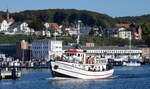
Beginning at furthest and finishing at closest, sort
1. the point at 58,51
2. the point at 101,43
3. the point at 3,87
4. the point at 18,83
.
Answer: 1. the point at 101,43
2. the point at 58,51
3. the point at 18,83
4. the point at 3,87

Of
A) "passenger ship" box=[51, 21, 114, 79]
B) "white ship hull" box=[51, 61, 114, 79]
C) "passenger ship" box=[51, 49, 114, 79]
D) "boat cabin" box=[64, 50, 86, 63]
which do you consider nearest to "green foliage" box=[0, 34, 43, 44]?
"passenger ship" box=[51, 21, 114, 79]

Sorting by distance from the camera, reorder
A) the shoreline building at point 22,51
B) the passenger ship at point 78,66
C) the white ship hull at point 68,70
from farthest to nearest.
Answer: the shoreline building at point 22,51 → the passenger ship at point 78,66 → the white ship hull at point 68,70

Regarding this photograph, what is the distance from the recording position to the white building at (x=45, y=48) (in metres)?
152

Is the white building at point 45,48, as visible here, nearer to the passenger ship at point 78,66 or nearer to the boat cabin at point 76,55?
the passenger ship at point 78,66

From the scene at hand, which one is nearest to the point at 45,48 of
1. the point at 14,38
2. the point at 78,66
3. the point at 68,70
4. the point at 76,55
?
the point at 14,38

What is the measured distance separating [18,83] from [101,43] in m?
121

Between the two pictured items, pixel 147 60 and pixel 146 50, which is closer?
pixel 147 60

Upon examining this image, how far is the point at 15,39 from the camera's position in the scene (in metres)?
184

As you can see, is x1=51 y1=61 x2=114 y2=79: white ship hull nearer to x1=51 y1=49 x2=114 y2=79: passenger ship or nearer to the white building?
x1=51 y1=49 x2=114 y2=79: passenger ship

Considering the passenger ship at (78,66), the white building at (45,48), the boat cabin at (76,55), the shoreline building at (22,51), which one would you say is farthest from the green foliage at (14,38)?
the boat cabin at (76,55)

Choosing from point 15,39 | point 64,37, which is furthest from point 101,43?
point 15,39

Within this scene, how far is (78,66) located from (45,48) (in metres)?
78.1

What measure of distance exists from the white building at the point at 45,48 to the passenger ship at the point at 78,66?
227 ft

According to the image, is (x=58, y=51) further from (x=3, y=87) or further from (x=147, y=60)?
(x=3, y=87)
